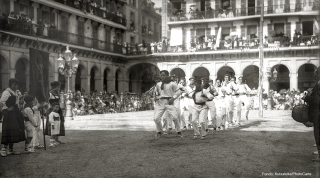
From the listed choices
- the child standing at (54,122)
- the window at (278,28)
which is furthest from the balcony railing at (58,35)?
the window at (278,28)

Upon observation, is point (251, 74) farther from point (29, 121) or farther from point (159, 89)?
point (29, 121)

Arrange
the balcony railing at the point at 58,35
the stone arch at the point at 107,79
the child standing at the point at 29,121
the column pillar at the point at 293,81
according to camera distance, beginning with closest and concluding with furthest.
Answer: the child standing at the point at 29,121, the balcony railing at the point at 58,35, the column pillar at the point at 293,81, the stone arch at the point at 107,79

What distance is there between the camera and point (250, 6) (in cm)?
3912

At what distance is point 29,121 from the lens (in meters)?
9.13

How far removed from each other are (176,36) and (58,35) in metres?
16.6

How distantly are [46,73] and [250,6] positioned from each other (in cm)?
→ 3333

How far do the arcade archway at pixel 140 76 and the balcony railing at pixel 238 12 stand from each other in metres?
5.50

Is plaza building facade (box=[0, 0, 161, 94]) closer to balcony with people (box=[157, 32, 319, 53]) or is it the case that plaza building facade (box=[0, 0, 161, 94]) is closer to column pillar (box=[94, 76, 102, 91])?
column pillar (box=[94, 76, 102, 91])

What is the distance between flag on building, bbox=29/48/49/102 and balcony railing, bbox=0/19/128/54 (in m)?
6.89

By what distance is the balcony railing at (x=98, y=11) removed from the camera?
28731mm

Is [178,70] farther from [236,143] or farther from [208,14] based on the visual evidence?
[236,143]

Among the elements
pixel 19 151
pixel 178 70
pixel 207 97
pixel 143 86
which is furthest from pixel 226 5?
pixel 19 151

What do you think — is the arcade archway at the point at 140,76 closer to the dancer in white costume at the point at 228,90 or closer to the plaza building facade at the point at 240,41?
the plaza building facade at the point at 240,41

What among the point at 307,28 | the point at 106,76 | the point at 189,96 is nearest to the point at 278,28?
the point at 307,28
